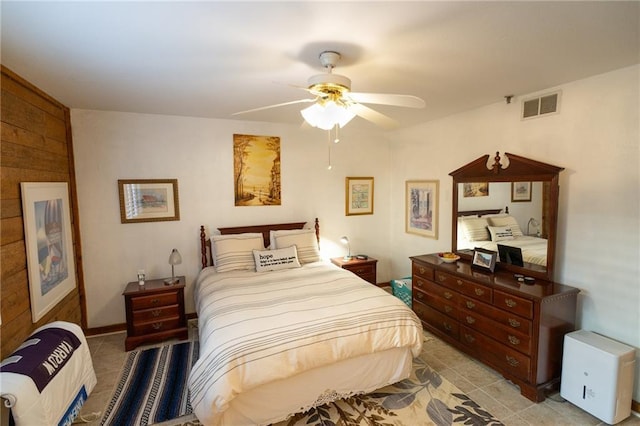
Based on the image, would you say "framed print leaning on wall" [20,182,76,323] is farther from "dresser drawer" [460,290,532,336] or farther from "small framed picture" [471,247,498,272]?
"small framed picture" [471,247,498,272]

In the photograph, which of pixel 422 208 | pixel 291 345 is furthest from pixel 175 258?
pixel 422 208

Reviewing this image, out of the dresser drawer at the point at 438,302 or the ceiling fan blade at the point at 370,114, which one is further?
the dresser drawer at the point at 438,302

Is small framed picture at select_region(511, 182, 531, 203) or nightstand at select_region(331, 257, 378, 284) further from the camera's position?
nightstand at select_region(331, 257, 378, 284)

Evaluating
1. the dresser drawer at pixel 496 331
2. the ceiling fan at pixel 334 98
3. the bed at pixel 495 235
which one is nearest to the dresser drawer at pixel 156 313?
the ceiling fan at pixel 334 98

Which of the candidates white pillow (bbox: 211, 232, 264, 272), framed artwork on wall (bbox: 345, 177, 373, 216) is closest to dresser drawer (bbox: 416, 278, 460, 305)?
framed artwork on wall (bbox: 345, 177, 373, 216)

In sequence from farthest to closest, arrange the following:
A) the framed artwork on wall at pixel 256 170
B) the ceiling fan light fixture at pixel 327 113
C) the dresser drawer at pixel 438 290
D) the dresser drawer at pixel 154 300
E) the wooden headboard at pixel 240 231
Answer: the framed artwork on wall at pixel 256 170 → the wooden headboard at pixel 240 231 → the dresser drawer at pixel 154 300 → the dresser drawer at pixel 438 290 → the ceiling fan light fixture at pixel 327 113

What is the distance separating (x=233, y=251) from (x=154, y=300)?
93 cm

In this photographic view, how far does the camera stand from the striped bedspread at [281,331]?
189cm

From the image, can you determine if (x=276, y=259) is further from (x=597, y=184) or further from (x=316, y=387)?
(x=597, y=184)

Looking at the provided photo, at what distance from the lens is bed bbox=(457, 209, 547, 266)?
275cm

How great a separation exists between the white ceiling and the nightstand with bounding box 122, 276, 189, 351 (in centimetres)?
191

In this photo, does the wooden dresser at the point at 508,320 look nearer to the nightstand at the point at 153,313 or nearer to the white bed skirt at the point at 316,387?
the white bed skirt at the point at 316,387

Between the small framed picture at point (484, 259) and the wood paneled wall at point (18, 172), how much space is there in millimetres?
3725

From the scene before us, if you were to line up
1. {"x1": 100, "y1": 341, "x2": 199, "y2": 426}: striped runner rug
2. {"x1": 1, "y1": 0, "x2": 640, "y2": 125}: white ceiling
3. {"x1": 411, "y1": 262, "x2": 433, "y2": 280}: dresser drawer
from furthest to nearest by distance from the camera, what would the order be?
{"x1": 411, "y1": 262, "x2": 433, "y2": 280}: dresser drawer < {"x1": 100, "y1": 341, "x2": 199, "y2": 426}: striped runner rug < {"x1": 1, "y1": 0, "x2": 640, "y2": 125}: white ceiling
